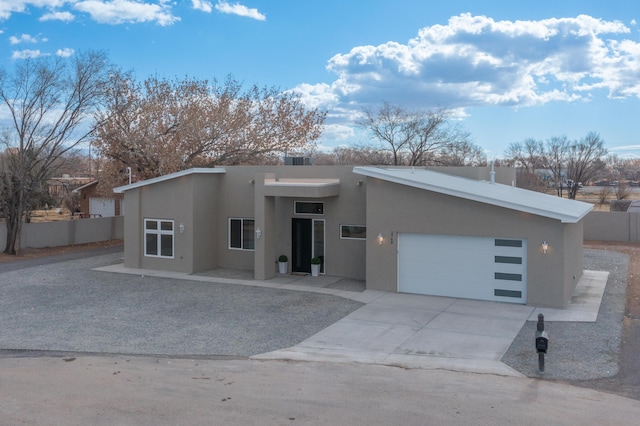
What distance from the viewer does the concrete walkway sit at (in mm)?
9930

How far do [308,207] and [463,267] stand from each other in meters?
5.77

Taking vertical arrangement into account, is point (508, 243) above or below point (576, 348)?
above

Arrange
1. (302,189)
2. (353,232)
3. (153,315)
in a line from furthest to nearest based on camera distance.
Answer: (353,232), (302,189), (153,315)

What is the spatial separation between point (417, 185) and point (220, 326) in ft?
21.4

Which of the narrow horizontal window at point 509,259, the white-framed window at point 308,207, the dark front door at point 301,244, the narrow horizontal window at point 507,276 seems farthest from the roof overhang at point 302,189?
the narrow horizontal window at point 507,276

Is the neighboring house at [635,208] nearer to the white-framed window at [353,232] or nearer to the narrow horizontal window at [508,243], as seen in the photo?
the white-framed window at [353,232]

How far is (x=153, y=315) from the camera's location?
43.0 ft

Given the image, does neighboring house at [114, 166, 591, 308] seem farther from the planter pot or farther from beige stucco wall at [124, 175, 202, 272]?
the planter pot

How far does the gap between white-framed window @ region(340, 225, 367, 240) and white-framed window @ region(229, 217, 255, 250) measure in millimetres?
3487

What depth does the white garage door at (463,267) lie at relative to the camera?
14289 mm

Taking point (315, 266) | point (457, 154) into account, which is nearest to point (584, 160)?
point (457, 154)

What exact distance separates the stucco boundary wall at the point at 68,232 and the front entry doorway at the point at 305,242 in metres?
14.9

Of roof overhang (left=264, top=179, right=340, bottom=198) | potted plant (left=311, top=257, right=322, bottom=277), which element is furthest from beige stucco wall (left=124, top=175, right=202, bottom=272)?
potted plant (left=311, top=257, right=322, bottom=277)

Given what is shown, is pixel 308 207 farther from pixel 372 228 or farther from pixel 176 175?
pixel 176 175
